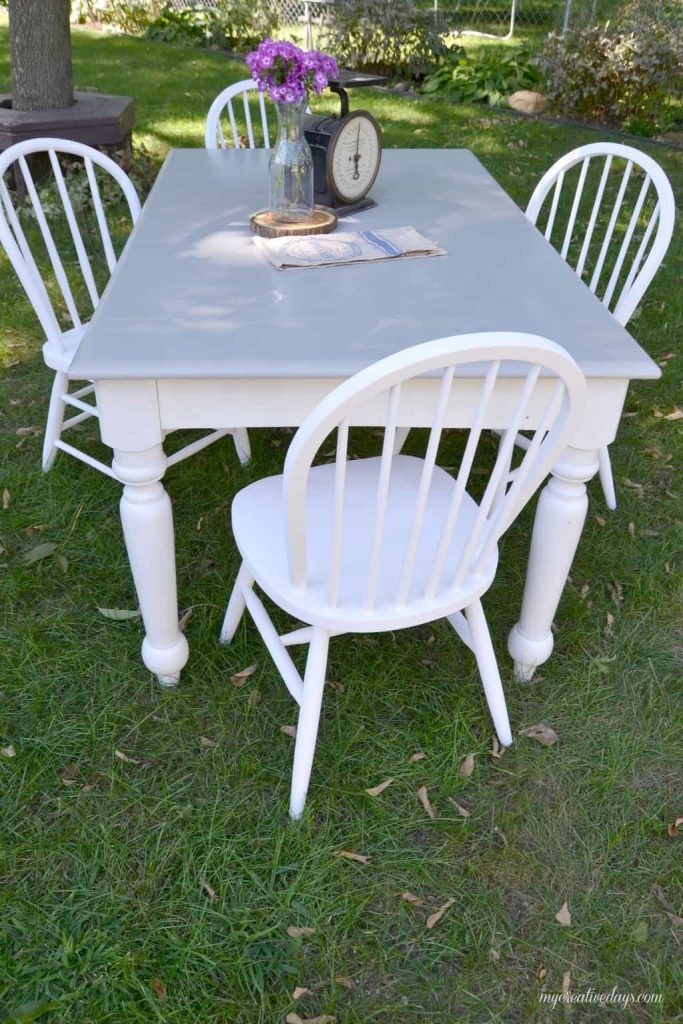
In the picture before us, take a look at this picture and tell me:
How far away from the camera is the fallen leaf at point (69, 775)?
5.58ft

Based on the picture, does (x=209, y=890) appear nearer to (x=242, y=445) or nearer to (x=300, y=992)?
(x=300, y=992)

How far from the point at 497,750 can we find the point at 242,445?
1.23m

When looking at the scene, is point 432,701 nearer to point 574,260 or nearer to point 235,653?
point 235,653

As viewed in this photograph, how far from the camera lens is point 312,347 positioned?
1439 millimetres

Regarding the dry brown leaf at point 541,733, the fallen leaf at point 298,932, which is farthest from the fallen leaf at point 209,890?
the dry brown leaf at point 541,733

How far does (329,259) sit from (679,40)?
17.2 feet

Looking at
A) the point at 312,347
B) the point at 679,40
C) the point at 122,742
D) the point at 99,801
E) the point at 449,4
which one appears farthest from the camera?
the point at 449,4

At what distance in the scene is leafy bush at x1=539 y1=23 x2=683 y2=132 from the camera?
567 cm

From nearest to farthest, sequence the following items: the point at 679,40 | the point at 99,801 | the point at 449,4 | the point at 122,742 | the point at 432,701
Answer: the point at 99,801
the point at 122,742
the point at 432,701
the point at 679,40
the point at 449,4

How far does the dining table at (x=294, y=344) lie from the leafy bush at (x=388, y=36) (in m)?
5.85

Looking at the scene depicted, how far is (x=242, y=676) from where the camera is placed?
193 cm

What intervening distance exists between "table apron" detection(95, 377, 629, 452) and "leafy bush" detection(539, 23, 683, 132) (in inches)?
206

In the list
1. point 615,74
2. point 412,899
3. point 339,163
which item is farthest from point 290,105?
point 615,74

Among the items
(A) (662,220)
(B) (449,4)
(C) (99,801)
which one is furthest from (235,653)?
(B) (449,4)
